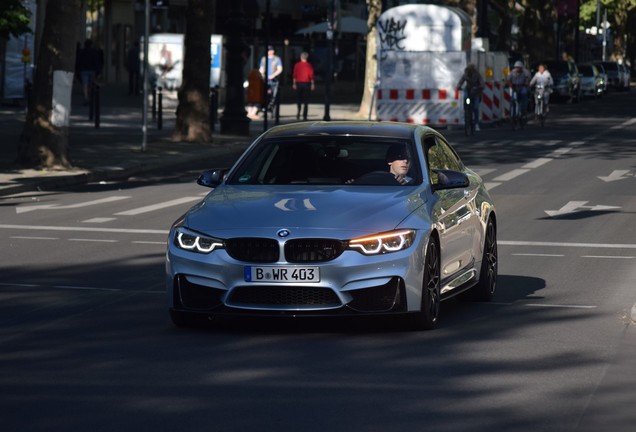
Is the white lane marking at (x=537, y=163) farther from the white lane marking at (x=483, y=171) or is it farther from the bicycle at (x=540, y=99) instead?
the bicycle at (x=540, y=99)

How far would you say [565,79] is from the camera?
215 ft

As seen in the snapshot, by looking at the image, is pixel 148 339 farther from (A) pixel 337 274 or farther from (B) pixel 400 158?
(B) pixel 400 158

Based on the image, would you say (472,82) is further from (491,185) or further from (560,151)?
→ (491,185)

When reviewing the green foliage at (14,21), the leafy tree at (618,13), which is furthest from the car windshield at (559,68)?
the leafy tree at (618,13)

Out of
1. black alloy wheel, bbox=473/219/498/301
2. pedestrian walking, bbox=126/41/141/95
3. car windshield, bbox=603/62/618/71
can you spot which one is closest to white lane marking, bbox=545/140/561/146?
pedestrian walking, bbox=126/41/141/95

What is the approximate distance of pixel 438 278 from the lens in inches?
419

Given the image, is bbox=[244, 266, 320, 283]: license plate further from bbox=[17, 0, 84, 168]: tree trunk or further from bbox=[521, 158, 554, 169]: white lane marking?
bbox=[521, 158, 554, 169]: white lane marking

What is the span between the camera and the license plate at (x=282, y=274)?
997cm

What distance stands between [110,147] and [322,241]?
849 inches

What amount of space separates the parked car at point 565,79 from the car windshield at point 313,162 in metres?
54.2

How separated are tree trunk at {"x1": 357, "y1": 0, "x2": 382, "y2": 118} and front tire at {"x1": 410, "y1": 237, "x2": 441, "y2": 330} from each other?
35.0 m

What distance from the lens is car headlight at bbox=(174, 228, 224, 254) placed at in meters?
10.1

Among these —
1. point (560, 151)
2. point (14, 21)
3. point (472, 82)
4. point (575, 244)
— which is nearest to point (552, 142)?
point (472, 82)

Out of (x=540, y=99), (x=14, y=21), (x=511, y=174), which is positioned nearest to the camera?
(x=511, y=174)
